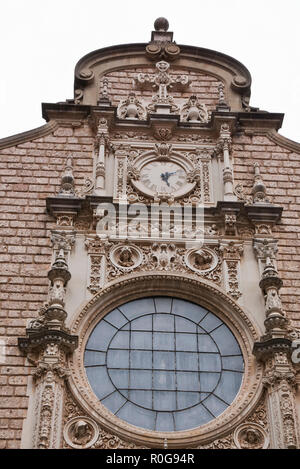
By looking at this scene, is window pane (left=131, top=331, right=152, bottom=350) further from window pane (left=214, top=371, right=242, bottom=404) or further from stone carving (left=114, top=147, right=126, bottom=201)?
stone carving (left=114, top=147, right=126, bottom=201)

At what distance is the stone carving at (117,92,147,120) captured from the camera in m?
20.4

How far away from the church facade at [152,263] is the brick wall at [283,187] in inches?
1.2

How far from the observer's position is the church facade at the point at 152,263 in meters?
15.2

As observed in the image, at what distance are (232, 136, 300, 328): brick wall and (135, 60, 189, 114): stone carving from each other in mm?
1840

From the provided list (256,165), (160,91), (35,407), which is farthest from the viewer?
(160,91)

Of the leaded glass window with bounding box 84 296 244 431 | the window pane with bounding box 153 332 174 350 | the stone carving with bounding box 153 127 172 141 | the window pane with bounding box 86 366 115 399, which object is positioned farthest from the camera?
the stone carving with bounding box 153 127 172 141

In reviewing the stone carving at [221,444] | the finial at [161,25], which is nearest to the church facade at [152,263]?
the stone carving at [221,444]

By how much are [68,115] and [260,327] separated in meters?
6.91

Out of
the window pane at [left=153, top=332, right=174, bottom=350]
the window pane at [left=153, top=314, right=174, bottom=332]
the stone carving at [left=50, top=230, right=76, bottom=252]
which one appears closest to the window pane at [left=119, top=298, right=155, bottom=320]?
the window pane at [left=153, top=314, right=174, bottom=332]

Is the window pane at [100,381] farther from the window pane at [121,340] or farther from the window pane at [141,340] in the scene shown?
the window pane at [141,340]

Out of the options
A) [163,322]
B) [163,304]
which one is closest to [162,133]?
[163,304]
